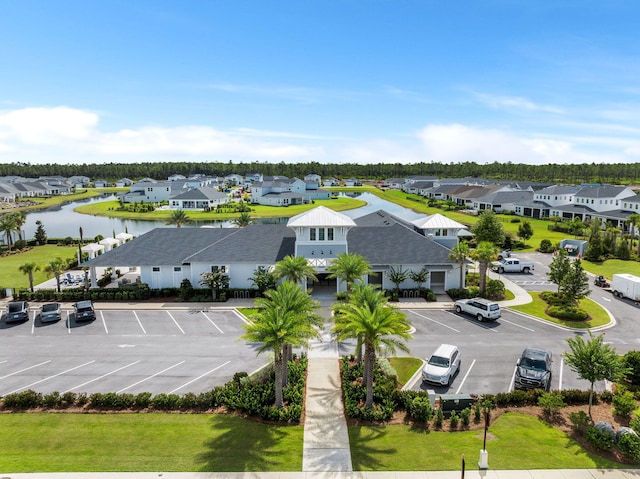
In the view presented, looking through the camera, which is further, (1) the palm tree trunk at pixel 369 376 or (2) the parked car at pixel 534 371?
(2) the parked car at pixel 534 371

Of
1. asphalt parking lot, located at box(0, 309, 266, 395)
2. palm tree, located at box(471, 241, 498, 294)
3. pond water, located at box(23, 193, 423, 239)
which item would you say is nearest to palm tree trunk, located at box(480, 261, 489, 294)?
palm tree, located at box(471, 241, 498, 294)

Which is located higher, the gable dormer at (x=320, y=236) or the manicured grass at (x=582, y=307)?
the gable dormer at (x=320, y=236)

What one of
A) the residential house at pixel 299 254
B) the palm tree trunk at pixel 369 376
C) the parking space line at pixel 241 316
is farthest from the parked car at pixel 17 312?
the palm tree trunk at pixel 369 376

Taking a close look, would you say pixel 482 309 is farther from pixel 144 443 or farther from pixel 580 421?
pixel 144 443

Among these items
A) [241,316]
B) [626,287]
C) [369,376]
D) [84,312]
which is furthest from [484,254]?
[84,312]

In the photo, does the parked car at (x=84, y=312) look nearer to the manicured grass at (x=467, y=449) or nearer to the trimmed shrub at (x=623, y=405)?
the manicured grass at (x=467, y=449)

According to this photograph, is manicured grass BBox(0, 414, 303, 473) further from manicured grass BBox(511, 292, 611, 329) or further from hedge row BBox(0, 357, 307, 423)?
manicured grass BBox(511, 292, 611, 329)

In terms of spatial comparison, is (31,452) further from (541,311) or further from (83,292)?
(541,311)

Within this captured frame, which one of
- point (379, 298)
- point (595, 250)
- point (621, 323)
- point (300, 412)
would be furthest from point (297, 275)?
point (595, 250)
